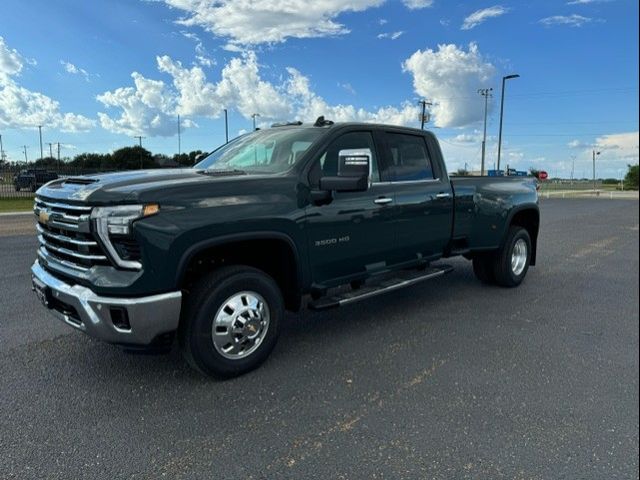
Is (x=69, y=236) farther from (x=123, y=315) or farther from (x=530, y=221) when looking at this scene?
(x=530, y=221)

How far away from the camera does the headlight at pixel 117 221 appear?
10.3ft

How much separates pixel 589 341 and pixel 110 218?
418 cm

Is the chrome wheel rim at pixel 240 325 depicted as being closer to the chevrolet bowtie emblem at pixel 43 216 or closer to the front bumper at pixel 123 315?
the front bumper at pixel 123 315

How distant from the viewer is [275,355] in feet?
13.7

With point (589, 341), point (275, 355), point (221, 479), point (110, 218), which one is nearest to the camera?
point (221, 479)

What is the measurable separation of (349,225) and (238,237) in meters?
1.18

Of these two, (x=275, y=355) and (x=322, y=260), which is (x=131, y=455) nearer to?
(x=275, y=355)

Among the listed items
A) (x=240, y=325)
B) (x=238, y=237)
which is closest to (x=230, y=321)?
(x=240, y=325)

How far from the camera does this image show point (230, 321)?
11.9 feet

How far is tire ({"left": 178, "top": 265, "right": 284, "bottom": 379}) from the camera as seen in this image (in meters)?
3.47

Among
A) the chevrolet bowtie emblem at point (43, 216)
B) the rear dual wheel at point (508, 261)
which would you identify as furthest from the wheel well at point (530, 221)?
the chevrolet bowtie emblem at point (43, 216)

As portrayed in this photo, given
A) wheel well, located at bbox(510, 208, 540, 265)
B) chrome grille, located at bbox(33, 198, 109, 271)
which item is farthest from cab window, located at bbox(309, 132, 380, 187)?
wheel well, located at bbox(510, 208, 540, 265)

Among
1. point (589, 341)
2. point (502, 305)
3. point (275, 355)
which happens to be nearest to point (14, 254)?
point (275, 355)

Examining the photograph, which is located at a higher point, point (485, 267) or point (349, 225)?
point (349, 225)
